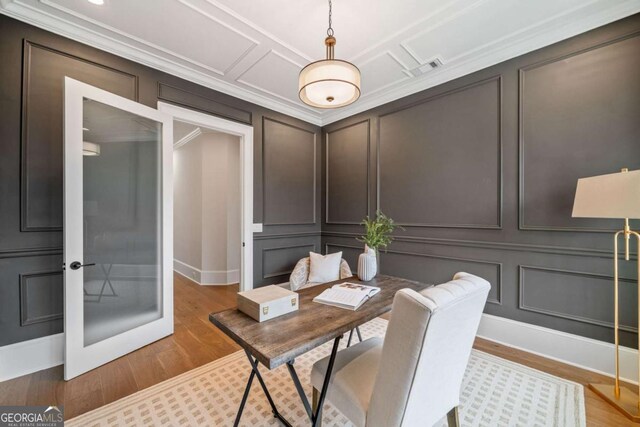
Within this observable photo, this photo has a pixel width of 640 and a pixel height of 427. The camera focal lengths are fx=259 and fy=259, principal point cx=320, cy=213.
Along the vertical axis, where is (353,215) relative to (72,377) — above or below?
above

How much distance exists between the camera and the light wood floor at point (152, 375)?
1.71 meters

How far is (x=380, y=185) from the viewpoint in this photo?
3492mm

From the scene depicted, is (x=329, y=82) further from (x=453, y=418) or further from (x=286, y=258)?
(x=286, y=258)

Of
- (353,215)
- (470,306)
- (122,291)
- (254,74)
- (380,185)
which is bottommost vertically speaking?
(122,291)

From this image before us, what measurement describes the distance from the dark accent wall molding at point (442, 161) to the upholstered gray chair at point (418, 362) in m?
1.85

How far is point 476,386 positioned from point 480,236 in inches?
53.7

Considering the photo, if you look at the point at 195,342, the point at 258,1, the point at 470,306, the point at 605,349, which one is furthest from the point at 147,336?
the point at 605,349

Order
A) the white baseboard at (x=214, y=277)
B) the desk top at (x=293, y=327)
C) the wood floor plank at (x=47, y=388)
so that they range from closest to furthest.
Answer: the desk top at (x=293, y=327)
the wood floor plank at (x=47, y=388)
the white baseboard at (x=214, y=277)

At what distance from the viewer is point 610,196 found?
1610mm

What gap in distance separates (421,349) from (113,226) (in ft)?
8.60

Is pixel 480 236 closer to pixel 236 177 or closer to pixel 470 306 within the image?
pixel 470 306

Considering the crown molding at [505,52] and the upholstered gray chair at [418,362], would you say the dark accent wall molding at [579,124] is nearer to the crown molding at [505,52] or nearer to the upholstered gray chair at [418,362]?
the crown molding at [505,52]

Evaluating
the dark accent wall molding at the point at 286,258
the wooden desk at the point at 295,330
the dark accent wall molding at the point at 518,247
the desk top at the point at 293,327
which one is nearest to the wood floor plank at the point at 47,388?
the wooden desk at the point at 295,330

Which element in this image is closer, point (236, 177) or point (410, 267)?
point (410, 267)
